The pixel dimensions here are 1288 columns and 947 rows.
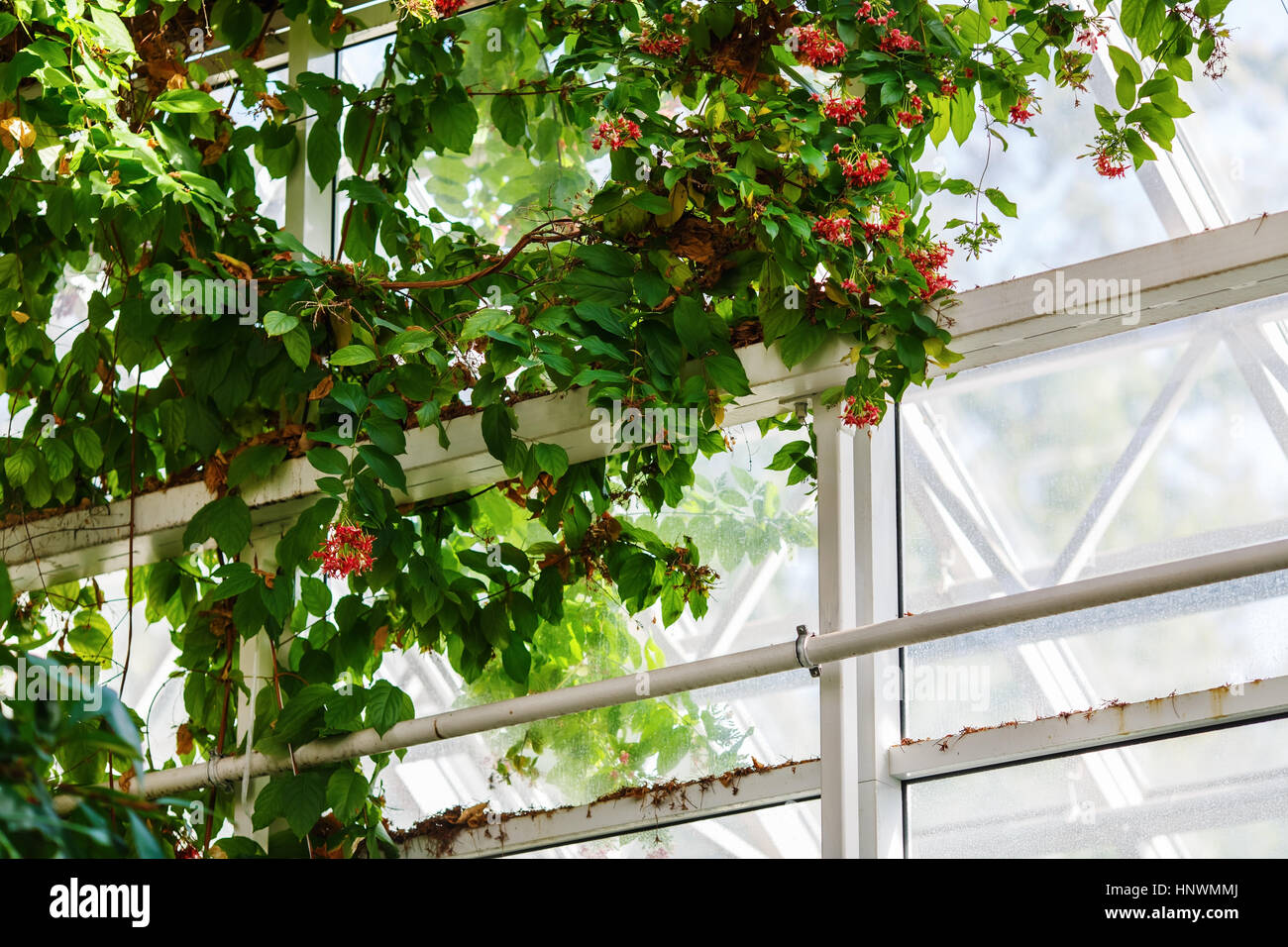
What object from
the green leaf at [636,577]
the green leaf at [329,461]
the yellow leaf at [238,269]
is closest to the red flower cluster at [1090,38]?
the green leaf at [636,577]

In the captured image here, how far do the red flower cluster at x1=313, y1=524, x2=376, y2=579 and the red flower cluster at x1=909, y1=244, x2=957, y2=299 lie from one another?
949 mm

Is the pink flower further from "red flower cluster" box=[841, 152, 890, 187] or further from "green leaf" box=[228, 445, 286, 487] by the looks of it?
"green leaf" box=[228, 445, 286, 487]

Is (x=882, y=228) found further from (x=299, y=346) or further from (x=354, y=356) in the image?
(x=299, y=346)

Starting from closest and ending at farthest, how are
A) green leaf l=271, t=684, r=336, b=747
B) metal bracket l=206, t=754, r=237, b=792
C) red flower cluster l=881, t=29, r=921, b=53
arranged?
1. red flower cluster l=881, t=29, r=921, b=53
2. green leaf l=271, t=684, r=336, b=747
3. metal bracket l=206, t=754, r=237, b=792

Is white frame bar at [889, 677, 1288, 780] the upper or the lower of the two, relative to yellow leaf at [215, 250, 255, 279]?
lower

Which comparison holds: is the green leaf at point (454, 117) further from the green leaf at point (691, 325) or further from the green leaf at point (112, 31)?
the green leaf at point (691, 325)

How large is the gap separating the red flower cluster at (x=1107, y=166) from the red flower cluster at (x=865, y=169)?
0.35 meters

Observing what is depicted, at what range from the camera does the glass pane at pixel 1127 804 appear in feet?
6.88

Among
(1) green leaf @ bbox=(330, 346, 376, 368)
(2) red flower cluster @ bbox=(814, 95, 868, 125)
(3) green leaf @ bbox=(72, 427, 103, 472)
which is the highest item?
(2) red flower cluster @ bbox=(814, 95, 868, 125)

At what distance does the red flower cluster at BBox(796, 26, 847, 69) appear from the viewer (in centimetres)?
217

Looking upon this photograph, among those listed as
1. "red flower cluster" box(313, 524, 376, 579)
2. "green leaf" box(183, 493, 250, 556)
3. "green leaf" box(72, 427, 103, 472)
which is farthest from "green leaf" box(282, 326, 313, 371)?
"green leaf" box(72, 427, 103, 472)

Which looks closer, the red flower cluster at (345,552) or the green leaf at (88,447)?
the red flower cluster at (345,552)
